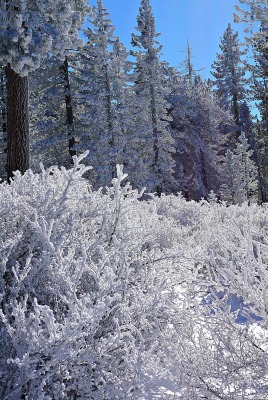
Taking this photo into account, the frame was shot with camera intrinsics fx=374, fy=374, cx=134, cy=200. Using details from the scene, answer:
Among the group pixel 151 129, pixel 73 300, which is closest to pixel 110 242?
pixel 73 300

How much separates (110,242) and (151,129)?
23693 millimetres

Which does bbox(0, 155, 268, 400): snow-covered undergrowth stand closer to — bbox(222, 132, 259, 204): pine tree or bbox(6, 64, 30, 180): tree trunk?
bbox(6, 64, 30, 180): tree trunk

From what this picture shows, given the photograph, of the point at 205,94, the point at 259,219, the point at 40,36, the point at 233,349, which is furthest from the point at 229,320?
the point at 205,94

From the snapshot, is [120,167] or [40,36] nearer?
[120,167]

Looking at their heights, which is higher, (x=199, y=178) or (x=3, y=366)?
(x=199, y=178)

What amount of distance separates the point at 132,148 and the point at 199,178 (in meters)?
8.23

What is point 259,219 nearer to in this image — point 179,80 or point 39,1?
point 39,1

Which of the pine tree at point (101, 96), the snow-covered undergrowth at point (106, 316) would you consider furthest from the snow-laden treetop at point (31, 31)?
the pine tree at point (101, 96)

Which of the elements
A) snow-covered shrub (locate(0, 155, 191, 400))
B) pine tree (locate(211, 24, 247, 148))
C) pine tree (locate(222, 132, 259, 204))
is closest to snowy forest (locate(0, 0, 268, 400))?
snow-covered shrub (locate(0, 155, 191, 400))

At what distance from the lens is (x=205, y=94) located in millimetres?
35250

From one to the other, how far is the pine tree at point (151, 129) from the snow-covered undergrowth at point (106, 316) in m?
21.7

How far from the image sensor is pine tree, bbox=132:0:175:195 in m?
25.3

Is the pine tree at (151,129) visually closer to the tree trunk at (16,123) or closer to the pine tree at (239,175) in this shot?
the pine tree at (239,175)

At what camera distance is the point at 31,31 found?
878 cm
